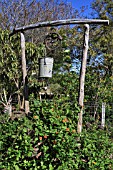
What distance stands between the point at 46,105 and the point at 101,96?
2536mm

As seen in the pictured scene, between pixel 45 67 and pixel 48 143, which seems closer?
pixel 48 143

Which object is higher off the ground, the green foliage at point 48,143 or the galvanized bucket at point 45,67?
the galvanized bucket at point 45,67

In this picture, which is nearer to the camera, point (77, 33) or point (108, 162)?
point (108, 162)

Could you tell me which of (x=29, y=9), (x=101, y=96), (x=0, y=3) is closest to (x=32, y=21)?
(x=29, y=9)

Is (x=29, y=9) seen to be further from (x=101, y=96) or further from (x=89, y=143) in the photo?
(x=89, y=143)

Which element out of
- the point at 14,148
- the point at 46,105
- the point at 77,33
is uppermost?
the point at 77,33

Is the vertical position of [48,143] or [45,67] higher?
[45,67]

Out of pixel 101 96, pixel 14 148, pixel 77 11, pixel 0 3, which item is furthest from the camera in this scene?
pixel 77 11

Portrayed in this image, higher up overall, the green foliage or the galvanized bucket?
the galvanized bucket

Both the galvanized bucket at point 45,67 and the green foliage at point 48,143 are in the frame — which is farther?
the galvanized bucket at point 45,67

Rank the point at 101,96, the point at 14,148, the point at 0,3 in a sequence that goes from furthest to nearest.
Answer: the point at 0,3
the point at 101,96
the point at 14,148

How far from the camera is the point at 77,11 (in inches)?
397

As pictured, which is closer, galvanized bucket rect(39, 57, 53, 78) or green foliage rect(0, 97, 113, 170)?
green foliage rect(0, 97, 113, 170)

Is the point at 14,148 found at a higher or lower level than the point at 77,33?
lower
